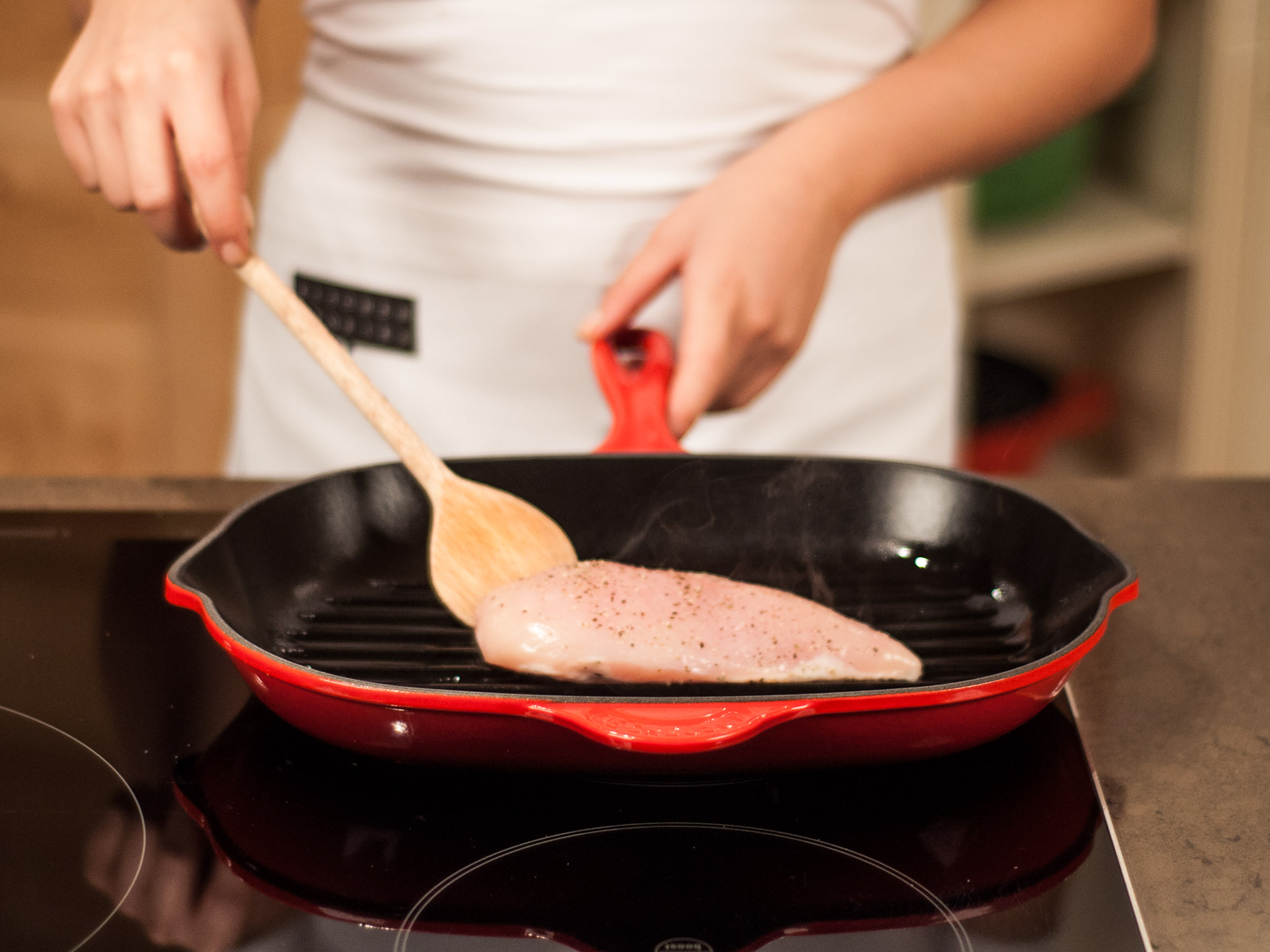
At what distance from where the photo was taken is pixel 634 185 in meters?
1.06

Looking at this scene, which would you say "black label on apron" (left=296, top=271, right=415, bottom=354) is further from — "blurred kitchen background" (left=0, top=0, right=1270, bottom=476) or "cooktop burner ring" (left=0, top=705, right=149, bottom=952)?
"blurred kitchen background" (left=0, top=0, right=1270, bottom=476)

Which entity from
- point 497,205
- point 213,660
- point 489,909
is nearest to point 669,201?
point 497,205

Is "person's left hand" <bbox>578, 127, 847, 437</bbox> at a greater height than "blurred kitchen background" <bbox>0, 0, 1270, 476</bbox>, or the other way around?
"person's left hand" <bbox>578, 127, 847, 437</bbox>

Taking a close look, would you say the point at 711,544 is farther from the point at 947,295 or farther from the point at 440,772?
the point at 947,295

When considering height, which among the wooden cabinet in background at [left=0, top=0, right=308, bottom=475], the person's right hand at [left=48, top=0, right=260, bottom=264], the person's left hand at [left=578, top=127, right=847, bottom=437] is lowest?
the wooden cabinet in background at [left=0, top=0, right=308, bottom=475]

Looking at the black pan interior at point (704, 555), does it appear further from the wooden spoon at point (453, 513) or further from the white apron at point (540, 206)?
the white apron at point (540, 206)

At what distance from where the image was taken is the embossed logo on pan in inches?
18.4

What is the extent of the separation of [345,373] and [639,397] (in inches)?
8.2

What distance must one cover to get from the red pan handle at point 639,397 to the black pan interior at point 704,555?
0.10ft

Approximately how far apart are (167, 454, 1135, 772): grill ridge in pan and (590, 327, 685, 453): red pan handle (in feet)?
0.10

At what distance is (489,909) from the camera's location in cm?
49

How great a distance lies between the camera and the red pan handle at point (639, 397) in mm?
859

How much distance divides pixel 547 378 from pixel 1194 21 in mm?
1447

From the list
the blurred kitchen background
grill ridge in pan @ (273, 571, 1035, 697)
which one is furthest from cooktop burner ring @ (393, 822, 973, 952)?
the blurred kitchen background
